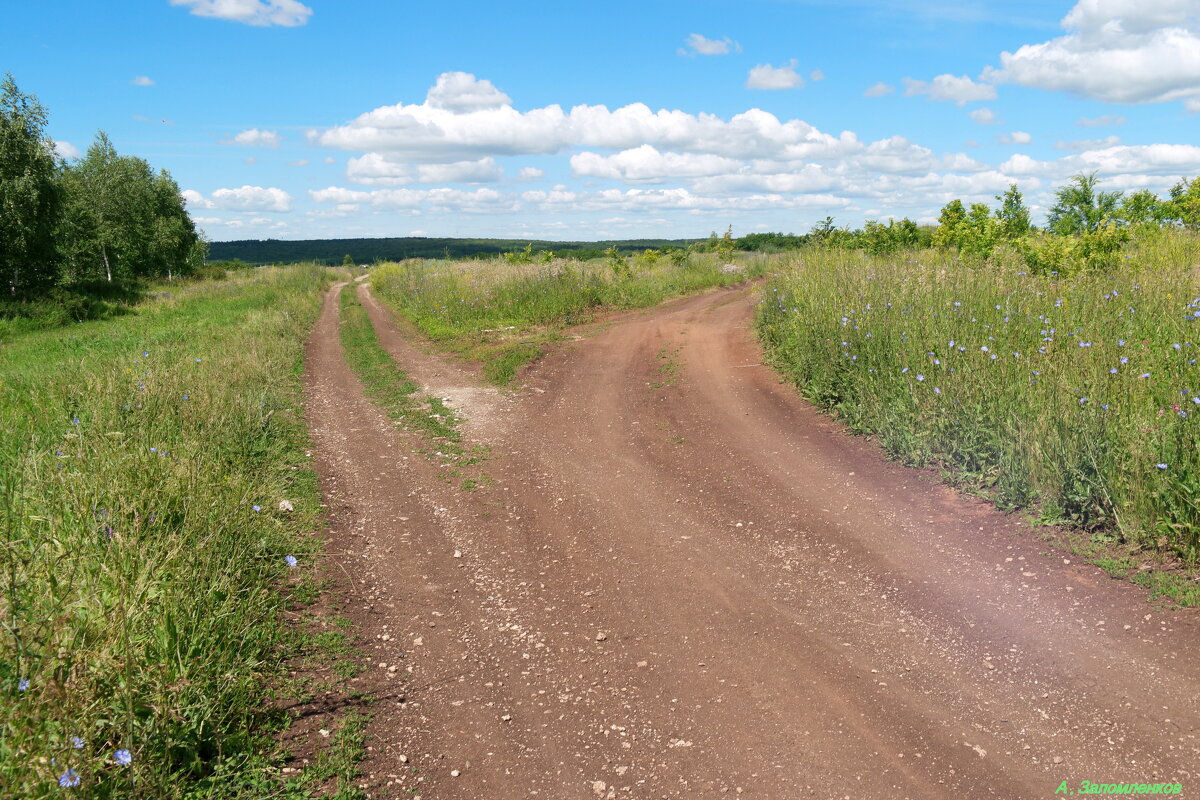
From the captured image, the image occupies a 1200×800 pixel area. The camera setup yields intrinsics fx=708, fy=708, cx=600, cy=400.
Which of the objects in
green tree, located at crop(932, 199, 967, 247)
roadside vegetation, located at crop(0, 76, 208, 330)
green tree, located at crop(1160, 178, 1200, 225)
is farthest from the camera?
roadside vegetation, located at crop(0, 76, 208, 330)

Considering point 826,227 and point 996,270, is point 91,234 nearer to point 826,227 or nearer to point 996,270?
point 826,227

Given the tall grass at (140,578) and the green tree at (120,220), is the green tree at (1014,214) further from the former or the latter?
the green tree at (120,220)

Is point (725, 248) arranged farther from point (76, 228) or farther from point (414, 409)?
point (76, 228)

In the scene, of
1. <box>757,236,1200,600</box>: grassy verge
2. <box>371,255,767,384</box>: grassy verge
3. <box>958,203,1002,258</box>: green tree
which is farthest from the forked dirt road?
<box>958,203,1002,258</box>: green tree

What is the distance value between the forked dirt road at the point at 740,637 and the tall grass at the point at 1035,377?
1.54 feet

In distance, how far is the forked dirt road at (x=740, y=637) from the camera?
10.3ft

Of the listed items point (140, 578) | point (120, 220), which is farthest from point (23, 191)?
point (140, 578)

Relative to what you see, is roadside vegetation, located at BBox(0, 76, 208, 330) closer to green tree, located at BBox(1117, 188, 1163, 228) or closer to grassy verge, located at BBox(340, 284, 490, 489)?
grassy verge, located at BBox(340, 284, 490, 489)

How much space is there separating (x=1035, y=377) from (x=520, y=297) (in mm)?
14074

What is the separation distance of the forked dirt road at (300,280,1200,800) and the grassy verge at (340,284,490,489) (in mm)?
272

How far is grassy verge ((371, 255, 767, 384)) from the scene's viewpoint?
15031 millimetres

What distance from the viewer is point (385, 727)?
3488mm

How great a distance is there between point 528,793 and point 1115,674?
300 centimetres

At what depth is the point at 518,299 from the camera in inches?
734
